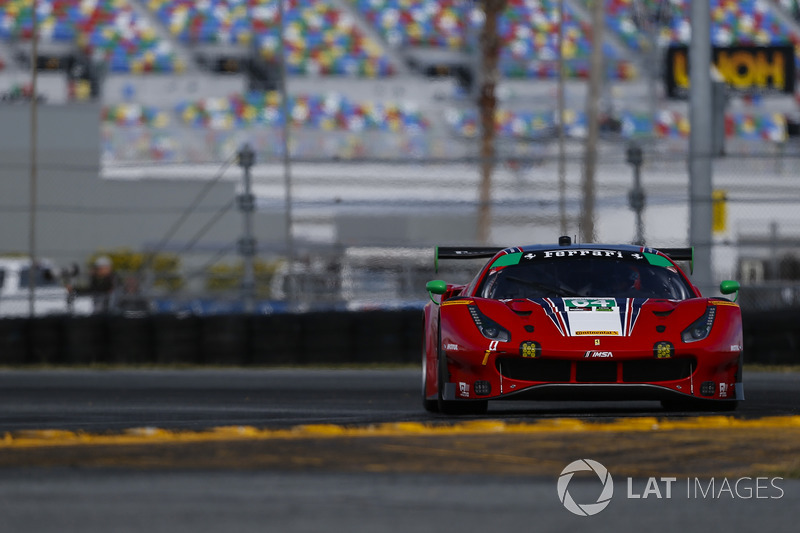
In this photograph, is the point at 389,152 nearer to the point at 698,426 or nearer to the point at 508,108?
the point at 508,108

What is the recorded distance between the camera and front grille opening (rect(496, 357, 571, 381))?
813cm

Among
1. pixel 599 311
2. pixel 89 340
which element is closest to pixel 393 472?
pixel 599 311

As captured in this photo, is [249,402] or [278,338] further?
[278,338]

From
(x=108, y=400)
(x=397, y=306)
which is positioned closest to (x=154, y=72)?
(x=397, y=306)

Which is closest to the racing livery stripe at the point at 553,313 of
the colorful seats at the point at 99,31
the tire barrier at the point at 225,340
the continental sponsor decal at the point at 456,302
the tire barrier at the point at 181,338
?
the continental sponsor decal at the point at 456,302

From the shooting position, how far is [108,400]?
34.6 ft

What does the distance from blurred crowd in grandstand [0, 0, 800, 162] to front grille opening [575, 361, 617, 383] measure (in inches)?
1165

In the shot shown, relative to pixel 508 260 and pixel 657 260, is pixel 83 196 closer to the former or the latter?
pixel 508 260

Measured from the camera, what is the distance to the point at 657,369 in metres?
8.18

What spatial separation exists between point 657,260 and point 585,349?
155 cm

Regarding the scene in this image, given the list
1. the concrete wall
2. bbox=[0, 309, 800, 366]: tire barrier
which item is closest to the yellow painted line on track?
bbox=[0, 309, 800, 366]: tire barrier

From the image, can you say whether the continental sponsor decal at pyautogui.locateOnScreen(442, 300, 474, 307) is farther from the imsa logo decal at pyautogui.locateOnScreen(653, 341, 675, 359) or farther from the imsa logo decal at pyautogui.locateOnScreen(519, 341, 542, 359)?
the imsa logo decal at pyautogui.locateOnScreen(653, 341, 675, 359)

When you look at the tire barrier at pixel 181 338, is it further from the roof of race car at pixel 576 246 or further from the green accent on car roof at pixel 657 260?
the green accent on car roof at pixel 657 260

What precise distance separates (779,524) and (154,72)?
40.2 meters
